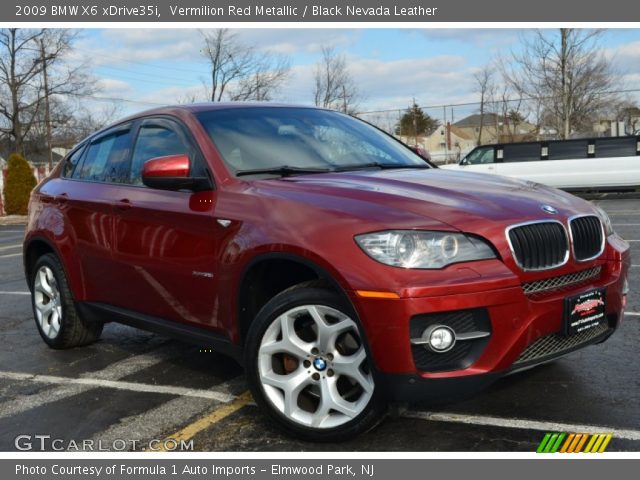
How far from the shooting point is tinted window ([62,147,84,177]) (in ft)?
17.9

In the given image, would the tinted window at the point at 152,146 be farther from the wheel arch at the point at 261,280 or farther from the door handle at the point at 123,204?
the wheel arch at the point at 261,280

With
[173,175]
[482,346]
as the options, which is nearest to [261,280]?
[173,175]

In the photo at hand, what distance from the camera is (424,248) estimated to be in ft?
9.85

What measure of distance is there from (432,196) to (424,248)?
0.41 meters

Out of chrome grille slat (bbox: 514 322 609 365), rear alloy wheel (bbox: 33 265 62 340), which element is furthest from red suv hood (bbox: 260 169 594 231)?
rear alloy wheel (bbox: 33 265 62 340)

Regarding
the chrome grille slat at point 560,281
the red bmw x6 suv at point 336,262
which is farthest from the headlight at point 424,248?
the chrome grille slat at point 560,281

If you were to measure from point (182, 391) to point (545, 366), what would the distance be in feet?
7.42

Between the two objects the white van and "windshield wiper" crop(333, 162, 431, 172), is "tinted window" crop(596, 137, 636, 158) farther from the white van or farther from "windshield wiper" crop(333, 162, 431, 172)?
"windshield wiper" crop(333, 162, 431, 172)

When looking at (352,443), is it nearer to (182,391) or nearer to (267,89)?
(182,391)

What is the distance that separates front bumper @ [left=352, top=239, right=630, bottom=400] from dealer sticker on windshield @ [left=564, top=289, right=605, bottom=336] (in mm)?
113

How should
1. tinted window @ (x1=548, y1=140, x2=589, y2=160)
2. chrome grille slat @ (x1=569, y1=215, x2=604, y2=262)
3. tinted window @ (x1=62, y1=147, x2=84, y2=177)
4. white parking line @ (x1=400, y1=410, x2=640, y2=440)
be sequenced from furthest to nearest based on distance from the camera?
tinted window @ (x1=548, y1=140, x2=589, y2=160)
tinted window @ (x1=62, y1=147, x2=84, y2=177)
chrome grille slat @ (x1=569, y1=215, x2=604, y2=262)
white parking line @ (x1=400, y1=410, x2=640, y2=440)

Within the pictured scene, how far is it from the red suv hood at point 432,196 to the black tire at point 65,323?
2.35 metres

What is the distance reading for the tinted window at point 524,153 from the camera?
20.9 meters
